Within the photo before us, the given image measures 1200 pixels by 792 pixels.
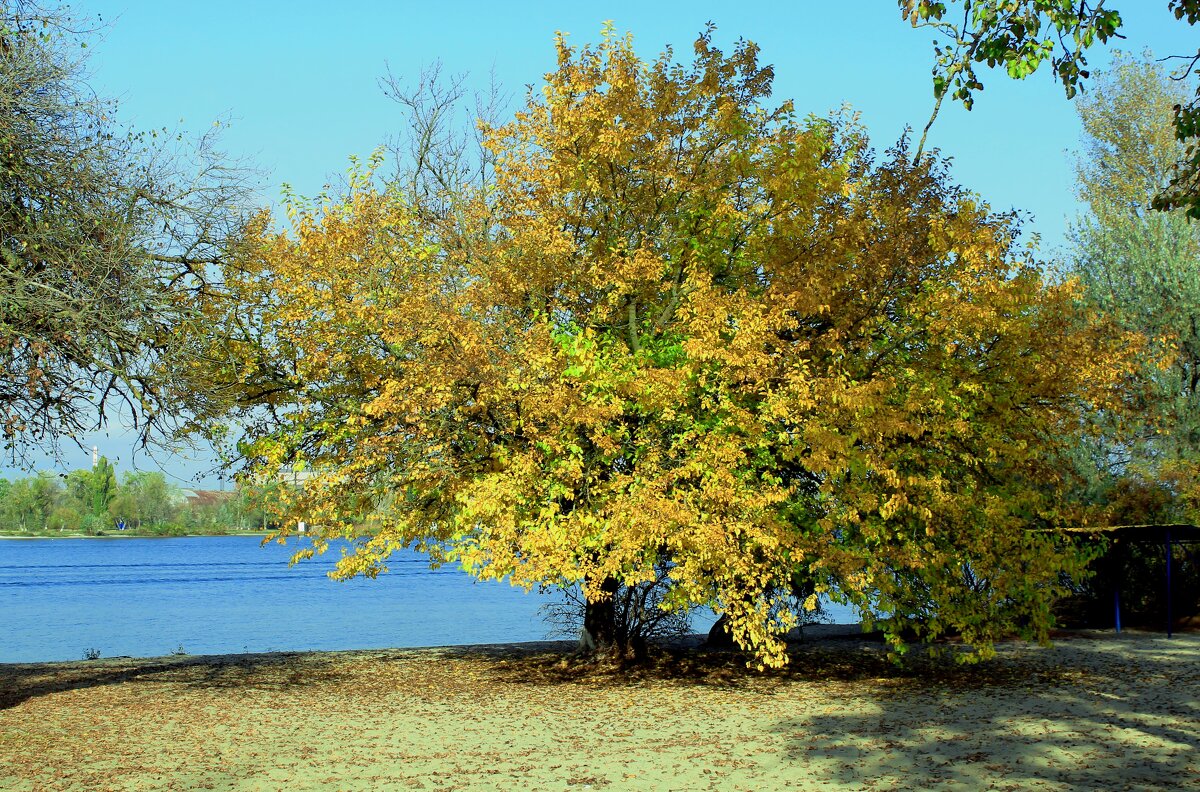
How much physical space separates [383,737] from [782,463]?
272 inches

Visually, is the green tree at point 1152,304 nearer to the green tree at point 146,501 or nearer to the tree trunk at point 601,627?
the tree trunk at point 601,627

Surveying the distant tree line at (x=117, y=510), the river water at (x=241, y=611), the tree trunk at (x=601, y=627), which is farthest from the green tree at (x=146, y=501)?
the tree trunk at (x=601, y=627)

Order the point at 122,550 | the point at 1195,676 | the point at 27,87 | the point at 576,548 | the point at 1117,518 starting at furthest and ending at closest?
the point at 122,550, the point at 1117,518, the point at 1195,676, the point at 576,548, the point at 27,87

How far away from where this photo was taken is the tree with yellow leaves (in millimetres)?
13891

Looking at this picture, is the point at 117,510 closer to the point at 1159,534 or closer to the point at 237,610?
the point at 237,610

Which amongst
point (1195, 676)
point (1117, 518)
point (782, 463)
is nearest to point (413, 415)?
point (782, 463)

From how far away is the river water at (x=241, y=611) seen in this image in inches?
1286

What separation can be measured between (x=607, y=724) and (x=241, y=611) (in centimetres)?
3743

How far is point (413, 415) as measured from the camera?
48.0 feet

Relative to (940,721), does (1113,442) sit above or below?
above

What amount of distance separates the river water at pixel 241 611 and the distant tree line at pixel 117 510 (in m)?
32.1

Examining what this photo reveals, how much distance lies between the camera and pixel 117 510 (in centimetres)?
12769

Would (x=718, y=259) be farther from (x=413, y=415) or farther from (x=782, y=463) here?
(x=413, y=415)

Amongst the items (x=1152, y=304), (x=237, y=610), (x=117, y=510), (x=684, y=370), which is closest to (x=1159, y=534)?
(x=1152, y=304)
